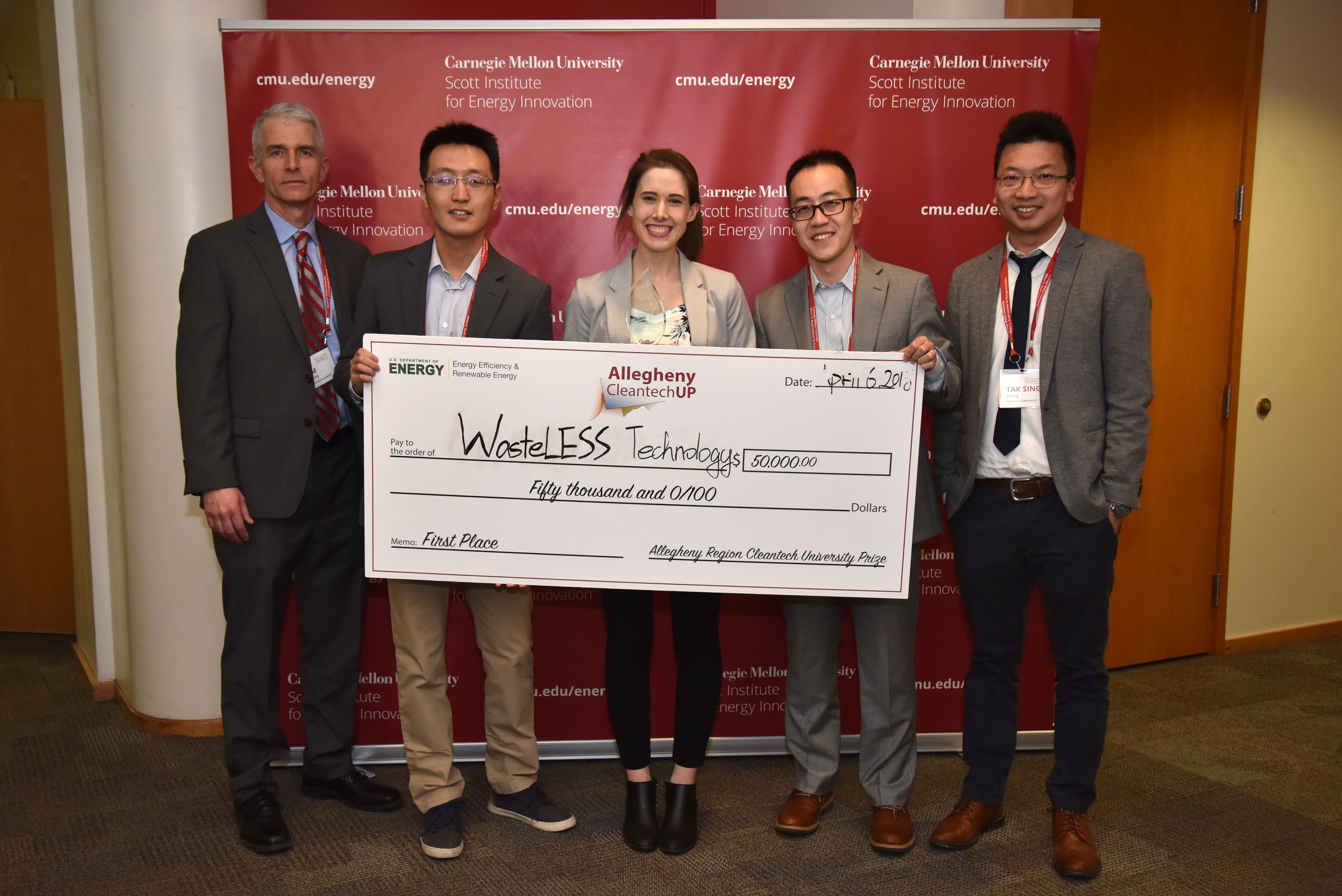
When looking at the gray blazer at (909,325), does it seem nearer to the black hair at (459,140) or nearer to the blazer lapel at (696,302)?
the blazer lapel at (696,302)

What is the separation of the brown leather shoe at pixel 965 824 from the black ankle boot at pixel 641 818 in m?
0.77

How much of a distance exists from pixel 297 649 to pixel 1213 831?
113 inches

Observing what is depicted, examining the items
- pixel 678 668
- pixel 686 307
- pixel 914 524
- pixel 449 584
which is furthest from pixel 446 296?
pixel 914 524

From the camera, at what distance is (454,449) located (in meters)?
2.25

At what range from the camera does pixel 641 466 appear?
2242 millimetres

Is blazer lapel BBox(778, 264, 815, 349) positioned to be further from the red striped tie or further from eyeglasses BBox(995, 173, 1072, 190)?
the red striped tie

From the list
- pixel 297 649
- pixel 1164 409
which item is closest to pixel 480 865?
pixel 297 649

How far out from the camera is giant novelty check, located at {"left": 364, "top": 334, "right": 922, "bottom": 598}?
2197 mm

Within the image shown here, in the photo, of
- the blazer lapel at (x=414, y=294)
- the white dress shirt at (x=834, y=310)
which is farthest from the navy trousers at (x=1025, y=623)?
the blazer lapel at (x=414, y=294)

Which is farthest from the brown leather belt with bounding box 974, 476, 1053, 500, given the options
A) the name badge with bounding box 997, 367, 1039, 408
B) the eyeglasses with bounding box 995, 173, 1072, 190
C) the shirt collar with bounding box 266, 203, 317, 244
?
the shirt collar with bounding box 266, 203, 317, 244

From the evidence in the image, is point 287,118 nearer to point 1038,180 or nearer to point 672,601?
point 672,601

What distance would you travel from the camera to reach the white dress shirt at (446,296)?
236 centimetres

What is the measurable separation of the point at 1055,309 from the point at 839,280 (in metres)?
0.54

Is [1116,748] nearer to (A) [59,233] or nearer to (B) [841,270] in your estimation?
(B) [841,270]
